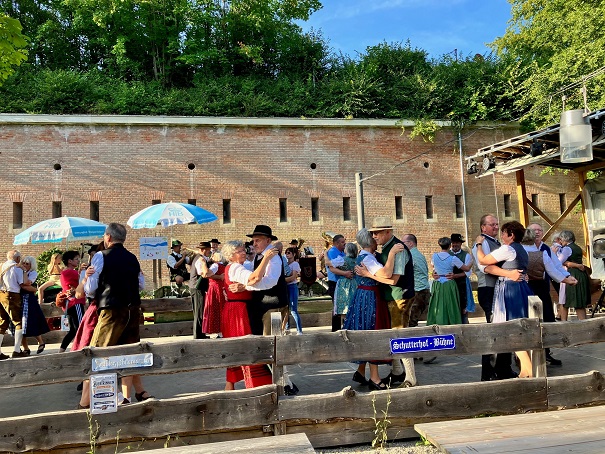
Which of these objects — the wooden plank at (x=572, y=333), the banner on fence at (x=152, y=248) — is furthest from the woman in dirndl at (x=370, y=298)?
the banner on fence at (x=152, y=248)

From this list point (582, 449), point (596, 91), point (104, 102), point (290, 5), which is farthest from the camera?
point (290, 5)

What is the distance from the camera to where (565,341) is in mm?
4688

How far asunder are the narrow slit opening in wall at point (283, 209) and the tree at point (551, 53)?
32.7 feet

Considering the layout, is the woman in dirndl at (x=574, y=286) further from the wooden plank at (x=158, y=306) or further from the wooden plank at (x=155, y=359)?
the wooden plank at (x=158, y=306)

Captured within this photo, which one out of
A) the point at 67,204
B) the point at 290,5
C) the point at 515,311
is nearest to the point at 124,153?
the point at 67,204

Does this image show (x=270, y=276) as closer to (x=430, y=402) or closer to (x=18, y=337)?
(x=430, y=402)

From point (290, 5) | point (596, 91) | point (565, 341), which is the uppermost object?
point (290, 5)

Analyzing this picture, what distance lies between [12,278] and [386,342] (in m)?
6.16

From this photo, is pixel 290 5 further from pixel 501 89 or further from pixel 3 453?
pixel 3 453

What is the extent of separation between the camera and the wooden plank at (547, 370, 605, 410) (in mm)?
4531

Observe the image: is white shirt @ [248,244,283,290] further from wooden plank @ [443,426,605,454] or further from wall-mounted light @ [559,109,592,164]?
wall-mounted light @ [559,109,592,164]

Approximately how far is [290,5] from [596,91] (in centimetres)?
1443

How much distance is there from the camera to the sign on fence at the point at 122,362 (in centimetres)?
400

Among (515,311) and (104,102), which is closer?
(515,311)
